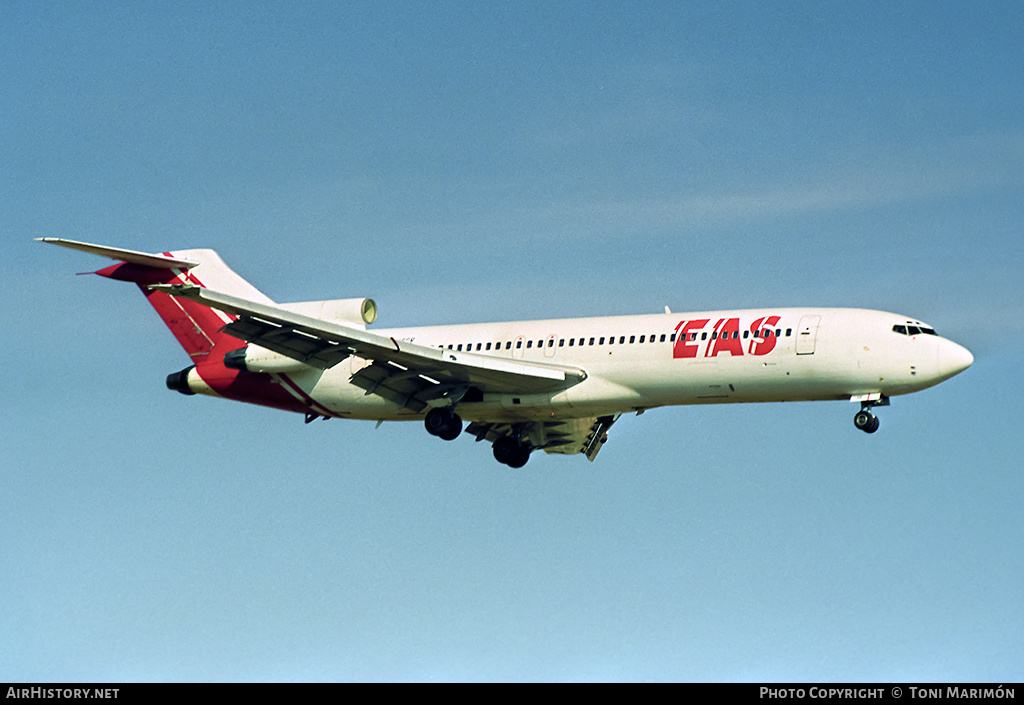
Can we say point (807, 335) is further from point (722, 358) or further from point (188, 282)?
point (188, 282)

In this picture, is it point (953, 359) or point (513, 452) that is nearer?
point (953, 359)

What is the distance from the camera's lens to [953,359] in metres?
45.8

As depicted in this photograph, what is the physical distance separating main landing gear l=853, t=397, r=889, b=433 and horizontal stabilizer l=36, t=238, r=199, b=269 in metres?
21.5

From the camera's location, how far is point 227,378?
174 feet

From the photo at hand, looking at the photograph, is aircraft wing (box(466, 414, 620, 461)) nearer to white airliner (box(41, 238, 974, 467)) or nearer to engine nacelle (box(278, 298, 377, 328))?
white airliner (box(41, 238, 974, 467))

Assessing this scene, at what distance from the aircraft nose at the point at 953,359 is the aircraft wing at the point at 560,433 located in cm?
1294

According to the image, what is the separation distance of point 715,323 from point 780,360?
246cm

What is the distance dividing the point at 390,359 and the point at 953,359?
17.5m

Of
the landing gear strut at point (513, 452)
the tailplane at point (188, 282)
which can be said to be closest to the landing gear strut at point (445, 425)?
the landing gear strut at point (513, 452)

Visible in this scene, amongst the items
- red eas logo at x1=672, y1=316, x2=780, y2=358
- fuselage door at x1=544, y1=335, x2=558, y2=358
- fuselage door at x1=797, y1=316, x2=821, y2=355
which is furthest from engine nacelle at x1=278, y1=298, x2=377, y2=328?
fuselage door at x1=797, y1=316, x2=821, y2=355

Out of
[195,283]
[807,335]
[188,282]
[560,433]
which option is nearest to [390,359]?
[188,282]
